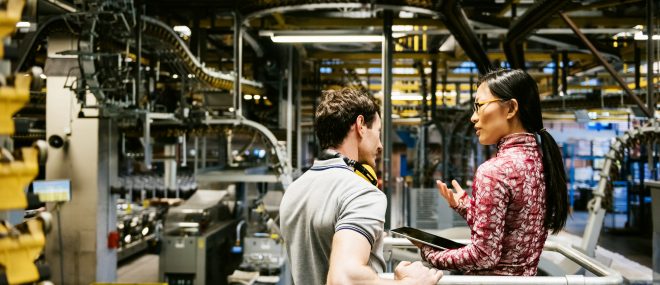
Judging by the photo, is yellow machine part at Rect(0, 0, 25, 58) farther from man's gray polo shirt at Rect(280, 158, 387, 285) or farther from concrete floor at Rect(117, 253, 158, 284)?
concrete floor at Rect(117, 253, 158, 284)

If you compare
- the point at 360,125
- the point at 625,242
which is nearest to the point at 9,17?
the point at 360,125

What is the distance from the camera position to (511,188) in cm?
179

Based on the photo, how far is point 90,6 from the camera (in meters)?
4.97

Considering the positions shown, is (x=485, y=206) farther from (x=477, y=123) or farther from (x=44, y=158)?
(x=44, y=158)

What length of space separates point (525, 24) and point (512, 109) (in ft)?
13.5

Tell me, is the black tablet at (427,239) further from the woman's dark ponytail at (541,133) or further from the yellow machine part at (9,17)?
the yellow machine part at (9,17)

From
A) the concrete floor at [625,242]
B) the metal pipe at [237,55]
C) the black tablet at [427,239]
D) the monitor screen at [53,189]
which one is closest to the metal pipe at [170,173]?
the monitor screen at [53,189]

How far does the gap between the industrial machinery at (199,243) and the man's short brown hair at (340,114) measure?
6171 millimetres

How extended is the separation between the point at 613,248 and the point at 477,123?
11314 mm

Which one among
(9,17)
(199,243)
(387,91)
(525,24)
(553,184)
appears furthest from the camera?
(199,243)

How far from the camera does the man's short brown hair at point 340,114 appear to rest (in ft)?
5.85

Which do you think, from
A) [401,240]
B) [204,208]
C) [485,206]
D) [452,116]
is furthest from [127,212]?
[485,206]

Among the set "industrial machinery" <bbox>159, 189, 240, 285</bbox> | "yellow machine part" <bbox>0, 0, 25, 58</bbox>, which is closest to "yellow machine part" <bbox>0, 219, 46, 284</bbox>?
"yellow machine part" <bbox>0, 0, 25, 58</bbox>

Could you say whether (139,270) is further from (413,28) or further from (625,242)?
(625,242)
